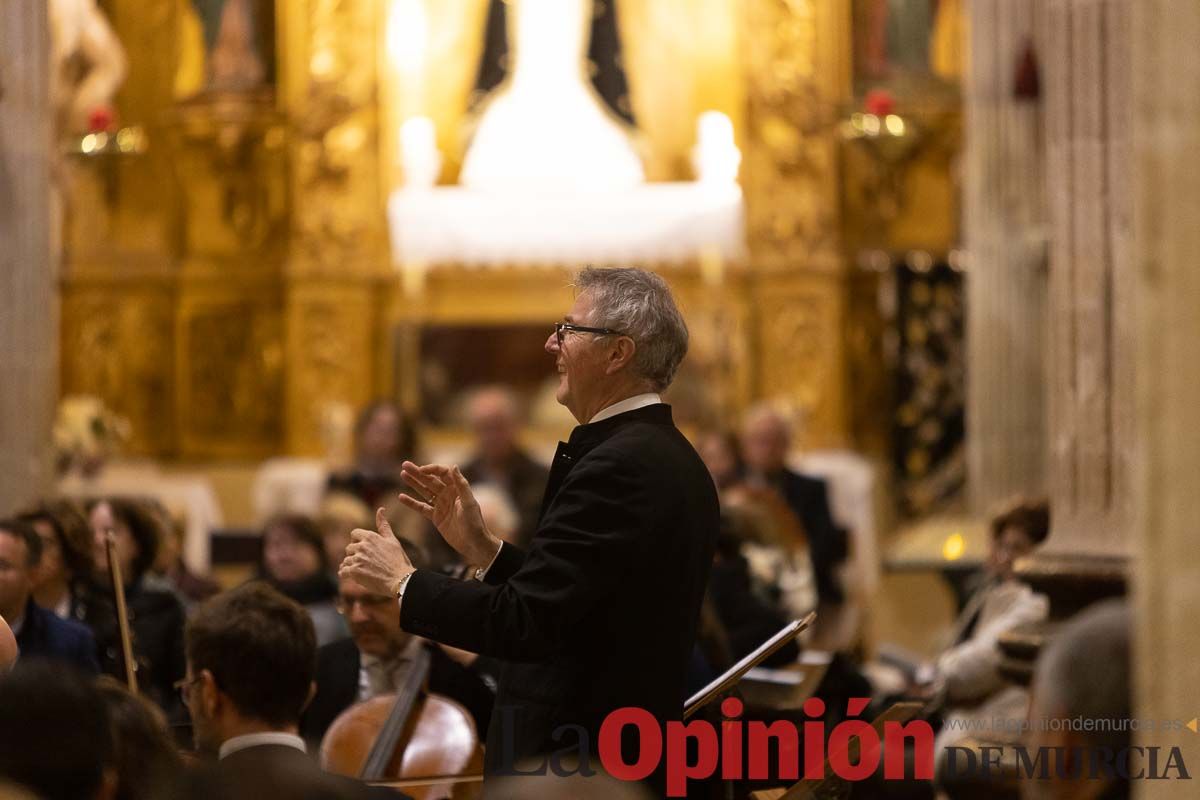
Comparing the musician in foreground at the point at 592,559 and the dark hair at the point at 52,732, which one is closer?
the dark hair at the point at 52,732

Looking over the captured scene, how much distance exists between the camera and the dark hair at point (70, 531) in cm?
616

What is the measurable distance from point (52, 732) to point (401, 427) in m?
7.73

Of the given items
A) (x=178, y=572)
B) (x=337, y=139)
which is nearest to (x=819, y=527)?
(x=178, y=572)

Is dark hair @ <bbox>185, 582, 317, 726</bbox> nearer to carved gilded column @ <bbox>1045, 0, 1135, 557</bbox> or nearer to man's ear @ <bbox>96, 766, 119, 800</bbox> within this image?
man's ear @ <bbox>96, 766, 119, 800</bbox>

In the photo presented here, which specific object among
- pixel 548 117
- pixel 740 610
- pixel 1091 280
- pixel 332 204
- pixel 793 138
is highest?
pixel 548 117

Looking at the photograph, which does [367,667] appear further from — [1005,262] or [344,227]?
[344,227]

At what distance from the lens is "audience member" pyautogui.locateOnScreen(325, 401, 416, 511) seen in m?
10.5

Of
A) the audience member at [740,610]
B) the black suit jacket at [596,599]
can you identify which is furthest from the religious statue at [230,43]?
the black suit jacket at [596,599]

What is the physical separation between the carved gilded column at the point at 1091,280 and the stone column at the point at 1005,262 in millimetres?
3982

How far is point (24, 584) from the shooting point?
207 inches

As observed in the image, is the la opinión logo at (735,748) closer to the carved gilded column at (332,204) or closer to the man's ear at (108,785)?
the man's ear at (108,785)

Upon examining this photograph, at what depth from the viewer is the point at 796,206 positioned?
14414mm

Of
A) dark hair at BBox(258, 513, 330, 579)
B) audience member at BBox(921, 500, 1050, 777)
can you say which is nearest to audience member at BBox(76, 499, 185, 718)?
dark hair at BBox(258, 513, 330, 579)

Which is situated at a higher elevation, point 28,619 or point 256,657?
point 256,657
